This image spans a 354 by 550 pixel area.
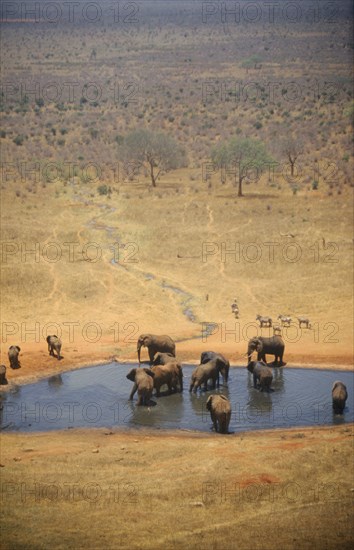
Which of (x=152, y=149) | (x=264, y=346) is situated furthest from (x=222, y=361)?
(x=152, y=149)

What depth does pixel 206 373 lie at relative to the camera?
70.9 ft

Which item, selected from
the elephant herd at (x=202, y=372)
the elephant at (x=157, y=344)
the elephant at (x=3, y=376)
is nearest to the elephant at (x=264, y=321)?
the elephant herd at (x=202, y=372)

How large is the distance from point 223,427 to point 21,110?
67.1 meters

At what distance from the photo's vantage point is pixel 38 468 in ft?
54.4

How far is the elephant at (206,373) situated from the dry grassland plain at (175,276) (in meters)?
2.79

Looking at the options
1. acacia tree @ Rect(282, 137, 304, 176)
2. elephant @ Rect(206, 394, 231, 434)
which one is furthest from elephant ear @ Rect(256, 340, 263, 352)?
acacia tree @ Rect(282, 137, 304, 176)

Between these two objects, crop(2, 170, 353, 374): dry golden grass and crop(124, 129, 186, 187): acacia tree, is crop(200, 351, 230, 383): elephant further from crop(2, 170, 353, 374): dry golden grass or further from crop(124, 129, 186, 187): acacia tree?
crop(124, 129, 186, 187): acacia tree

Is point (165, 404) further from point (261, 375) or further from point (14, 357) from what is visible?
point (14, 357)

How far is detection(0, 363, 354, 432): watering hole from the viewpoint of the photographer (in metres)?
19.9

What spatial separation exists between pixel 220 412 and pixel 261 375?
3338 mm

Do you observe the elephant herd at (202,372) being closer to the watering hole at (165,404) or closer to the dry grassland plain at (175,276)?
the watering hole at (165,404)

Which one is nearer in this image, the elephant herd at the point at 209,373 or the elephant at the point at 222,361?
the elephant herd at the point at 209,373

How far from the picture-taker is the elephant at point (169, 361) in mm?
21719

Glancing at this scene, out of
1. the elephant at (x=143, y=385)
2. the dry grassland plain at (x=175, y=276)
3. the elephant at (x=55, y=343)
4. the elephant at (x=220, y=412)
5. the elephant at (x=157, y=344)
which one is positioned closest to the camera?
the dry grassland plain at (x=175, y=276)
